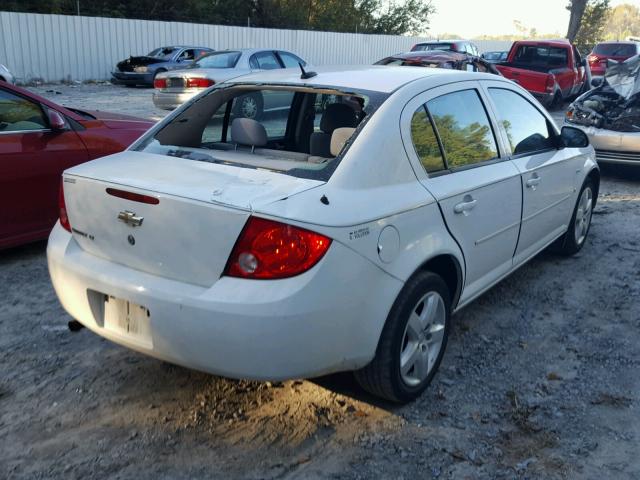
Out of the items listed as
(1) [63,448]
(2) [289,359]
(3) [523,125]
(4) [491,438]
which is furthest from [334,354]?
(3) [523,125]

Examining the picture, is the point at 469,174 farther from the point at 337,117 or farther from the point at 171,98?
the point at 171,98

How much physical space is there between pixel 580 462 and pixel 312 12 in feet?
126

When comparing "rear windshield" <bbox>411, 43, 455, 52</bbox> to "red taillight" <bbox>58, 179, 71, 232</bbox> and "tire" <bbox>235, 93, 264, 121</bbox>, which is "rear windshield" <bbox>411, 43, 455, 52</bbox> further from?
"red taillight" <bbox>58, 179, 71, 232</bbox>

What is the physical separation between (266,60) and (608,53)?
53.4 ft

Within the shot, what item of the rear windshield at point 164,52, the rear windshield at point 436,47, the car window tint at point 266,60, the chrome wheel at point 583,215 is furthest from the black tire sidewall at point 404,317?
the rear windshield at point 164,52

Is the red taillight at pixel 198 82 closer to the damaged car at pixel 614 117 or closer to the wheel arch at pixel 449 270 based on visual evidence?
the damaged car at pixel 614 117

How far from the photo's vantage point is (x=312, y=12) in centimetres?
Result: 3869

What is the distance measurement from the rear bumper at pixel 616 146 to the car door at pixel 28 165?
622 cm

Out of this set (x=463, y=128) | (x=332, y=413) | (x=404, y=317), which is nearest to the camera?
(x=404, y=317)

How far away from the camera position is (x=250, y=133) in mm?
3883

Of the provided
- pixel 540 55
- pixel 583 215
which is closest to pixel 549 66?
pixel 540 55

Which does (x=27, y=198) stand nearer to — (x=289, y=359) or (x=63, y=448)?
(x=63, y=448)

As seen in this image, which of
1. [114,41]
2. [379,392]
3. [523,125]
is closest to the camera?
[379,392]

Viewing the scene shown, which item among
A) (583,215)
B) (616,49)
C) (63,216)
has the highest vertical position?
(616,49)
